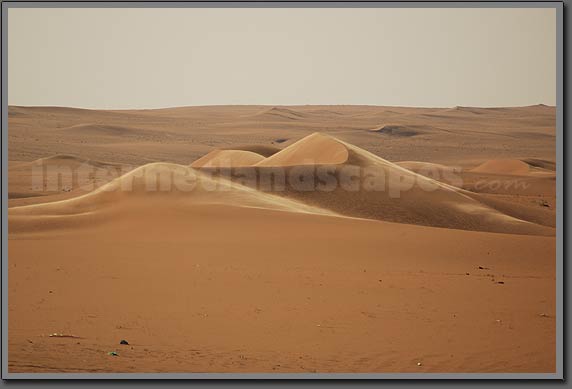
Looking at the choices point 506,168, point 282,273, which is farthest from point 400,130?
point 282,273

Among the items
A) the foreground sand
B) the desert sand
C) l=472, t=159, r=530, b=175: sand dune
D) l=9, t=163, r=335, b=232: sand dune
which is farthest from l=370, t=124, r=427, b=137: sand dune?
the foreground sand

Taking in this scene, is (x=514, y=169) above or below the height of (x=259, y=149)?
below

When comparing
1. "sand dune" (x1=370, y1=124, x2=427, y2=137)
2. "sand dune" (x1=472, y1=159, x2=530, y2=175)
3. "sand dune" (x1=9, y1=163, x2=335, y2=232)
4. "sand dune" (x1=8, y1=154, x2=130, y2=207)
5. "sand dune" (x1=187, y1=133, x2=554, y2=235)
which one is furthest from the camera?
"sand dune" (x1=370, y1=124, x2=427, y2=137)

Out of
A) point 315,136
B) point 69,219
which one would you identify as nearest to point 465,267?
point 69,219

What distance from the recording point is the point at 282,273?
40.4 ft

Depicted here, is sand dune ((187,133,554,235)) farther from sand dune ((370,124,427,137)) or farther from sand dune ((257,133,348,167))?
sand dune ((370,124,427,137))

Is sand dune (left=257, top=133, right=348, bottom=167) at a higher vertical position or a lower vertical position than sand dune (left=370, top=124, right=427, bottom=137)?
lower

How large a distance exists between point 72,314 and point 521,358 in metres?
5.76

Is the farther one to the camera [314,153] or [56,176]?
[56,176]

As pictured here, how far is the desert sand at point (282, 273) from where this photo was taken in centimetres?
802

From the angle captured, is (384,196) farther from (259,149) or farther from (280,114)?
(280,114)

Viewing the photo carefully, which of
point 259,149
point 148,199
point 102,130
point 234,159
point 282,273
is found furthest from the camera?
point 102,130

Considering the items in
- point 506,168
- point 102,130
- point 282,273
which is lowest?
point 282,273

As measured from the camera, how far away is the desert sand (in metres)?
8.02
